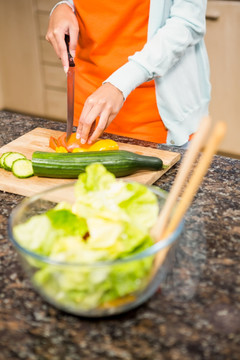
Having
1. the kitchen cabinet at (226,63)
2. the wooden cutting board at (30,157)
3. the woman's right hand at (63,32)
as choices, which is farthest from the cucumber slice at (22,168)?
the kitchen cabinet at (226,63)

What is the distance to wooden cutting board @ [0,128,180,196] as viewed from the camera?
1219mm

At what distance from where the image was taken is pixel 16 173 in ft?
4.16

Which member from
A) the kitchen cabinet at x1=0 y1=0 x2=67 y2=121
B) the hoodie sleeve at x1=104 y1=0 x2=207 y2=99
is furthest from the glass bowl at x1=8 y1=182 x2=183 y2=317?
the kitchen cabinet at x1=0 y1=0 x2=67 y2=121

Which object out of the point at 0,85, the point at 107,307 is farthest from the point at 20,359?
the point at 0,85

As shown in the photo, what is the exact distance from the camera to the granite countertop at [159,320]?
2.31 ft

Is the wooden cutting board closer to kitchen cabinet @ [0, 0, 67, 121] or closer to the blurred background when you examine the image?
the blurred background

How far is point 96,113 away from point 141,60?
26 cm

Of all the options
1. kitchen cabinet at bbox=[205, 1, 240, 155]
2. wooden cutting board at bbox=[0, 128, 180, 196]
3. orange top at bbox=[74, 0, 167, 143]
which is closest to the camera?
wooden cutting board at bbox=[0, 128, 180, 196]

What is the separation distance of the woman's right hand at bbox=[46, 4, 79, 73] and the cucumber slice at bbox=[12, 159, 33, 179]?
1.42 feet

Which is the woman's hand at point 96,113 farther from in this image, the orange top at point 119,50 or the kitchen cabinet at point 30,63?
the kitchen cabinet at point 30,63

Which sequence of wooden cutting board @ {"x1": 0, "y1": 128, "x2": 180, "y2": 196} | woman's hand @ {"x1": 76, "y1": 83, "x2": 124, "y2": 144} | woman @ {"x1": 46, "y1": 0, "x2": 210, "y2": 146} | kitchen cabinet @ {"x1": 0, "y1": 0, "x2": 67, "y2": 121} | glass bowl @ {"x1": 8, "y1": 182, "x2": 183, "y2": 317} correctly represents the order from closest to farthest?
glass bowl @ {"x1": 8, "y1": 182, "x2": 183, "y2": 317}
wooden cutting board @ {"x1": 0, "y1": 128, "x2": 180, "y2": 196}
woman's hand @ {"x1": 76, "y1": 83, "x2": 124, "y2": 144}
woman @ {"x1": 46, "y1": 0, "x2": 210, "y2": 146}
kitchen cabinet @ {"x1": 0, "y1": 0, "x2": 67, "y2": 121}

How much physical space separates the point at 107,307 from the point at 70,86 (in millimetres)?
907

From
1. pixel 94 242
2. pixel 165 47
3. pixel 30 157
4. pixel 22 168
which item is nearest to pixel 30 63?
pixel 165 47

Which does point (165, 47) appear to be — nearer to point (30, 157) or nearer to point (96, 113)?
point (96, 113)
